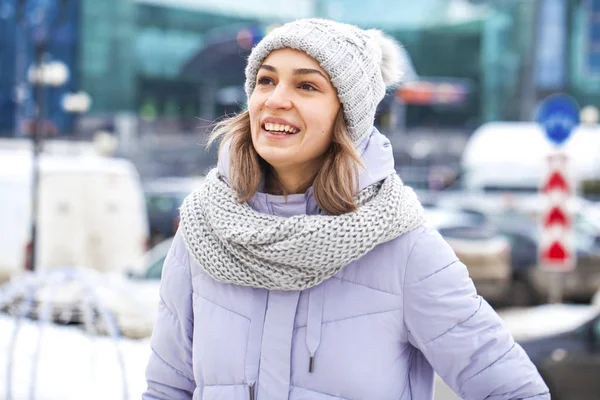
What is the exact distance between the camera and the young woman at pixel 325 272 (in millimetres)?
1589

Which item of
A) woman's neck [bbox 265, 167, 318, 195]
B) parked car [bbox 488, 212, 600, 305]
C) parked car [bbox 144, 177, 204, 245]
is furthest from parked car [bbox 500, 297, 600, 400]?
parked car [bbox 144, 177, 204, 245]

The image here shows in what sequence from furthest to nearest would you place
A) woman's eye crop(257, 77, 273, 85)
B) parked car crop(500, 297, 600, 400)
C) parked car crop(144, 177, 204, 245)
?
parked car crop(144, 177, 204, 245) → parked car crop(500, 297, 600, 400) → woman's eye crop(257, 77, 273, 85)

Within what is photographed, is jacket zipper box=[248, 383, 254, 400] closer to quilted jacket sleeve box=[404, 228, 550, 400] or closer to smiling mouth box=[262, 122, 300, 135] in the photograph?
quilted jacket sleeve box=[404, 228, 550, 400]

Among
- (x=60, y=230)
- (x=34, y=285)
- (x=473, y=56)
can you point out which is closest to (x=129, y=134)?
(x=473, y=56)

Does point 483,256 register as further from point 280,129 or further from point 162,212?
point 280,129

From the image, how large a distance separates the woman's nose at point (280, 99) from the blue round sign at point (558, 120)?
720 cm

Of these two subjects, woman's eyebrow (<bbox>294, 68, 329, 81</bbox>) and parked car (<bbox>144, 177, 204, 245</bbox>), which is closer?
woman's eyebrow (<bbox>294, 68, 329, 81</bbox>)

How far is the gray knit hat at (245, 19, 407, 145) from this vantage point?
164 cm

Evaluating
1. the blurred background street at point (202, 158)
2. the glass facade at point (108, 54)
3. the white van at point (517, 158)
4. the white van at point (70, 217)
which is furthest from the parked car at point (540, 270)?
the glass facade at point (108, 54)

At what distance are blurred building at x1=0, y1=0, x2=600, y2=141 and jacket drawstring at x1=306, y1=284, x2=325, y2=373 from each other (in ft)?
90.4

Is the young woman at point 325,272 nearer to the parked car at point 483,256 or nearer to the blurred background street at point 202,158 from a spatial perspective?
the blurred background street at point 202,158

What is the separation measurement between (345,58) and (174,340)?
2.19ft

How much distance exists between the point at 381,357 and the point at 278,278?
24 centimetres

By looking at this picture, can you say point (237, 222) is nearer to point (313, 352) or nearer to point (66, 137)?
point (313, 352)
